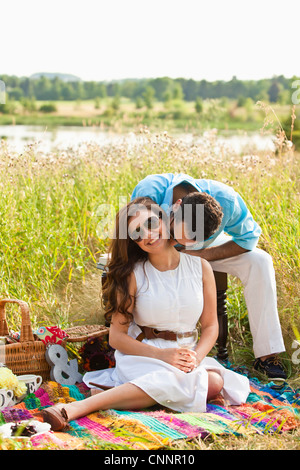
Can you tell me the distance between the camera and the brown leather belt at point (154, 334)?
10.0 feet

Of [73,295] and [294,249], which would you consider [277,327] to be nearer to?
[294,249]

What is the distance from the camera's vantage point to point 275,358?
3.62 metres

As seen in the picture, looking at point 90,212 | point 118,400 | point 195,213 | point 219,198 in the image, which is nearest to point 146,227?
point 195,213

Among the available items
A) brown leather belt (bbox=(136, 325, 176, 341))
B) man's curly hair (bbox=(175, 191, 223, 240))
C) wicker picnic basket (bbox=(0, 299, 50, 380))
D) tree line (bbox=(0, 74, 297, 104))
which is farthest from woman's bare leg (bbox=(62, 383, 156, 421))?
tree line (bbox=(0, 74, 297, 104))

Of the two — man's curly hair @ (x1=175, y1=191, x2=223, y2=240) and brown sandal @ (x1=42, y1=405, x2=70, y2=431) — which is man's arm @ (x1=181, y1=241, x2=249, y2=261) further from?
brown sandal @ (x1=42, y1=405, x2=70, y2=431)

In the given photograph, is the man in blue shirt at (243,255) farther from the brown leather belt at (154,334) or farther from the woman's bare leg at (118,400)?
the woman's bare leg at (118,400)

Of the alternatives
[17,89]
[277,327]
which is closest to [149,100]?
[17,89]

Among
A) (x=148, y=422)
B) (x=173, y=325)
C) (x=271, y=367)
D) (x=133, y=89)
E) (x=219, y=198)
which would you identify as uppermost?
(x=133, y=89)

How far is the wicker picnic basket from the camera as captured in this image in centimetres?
325

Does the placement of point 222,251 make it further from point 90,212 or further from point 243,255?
point 90,212

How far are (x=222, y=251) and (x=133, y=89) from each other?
126 ft

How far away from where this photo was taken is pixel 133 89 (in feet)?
134

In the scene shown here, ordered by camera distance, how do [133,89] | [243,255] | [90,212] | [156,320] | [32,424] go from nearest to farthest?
[32,424] < [156,320] < [243,255] < [90,212] < [133,89]

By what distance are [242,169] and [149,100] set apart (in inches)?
1302
